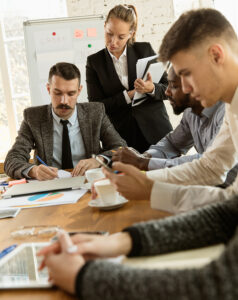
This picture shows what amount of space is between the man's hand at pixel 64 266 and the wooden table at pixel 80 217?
0.95 feet

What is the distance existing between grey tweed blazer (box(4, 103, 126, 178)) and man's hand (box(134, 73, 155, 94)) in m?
0.28

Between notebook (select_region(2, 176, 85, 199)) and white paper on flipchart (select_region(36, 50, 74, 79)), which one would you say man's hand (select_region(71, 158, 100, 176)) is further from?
white paper on flipchart (select_region(36, 50, 74, 79))

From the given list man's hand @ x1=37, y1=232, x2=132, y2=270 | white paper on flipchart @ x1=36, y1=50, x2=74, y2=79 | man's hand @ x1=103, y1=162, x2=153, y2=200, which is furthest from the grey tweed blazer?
man's hand @ x1=37, y1=232, x2=132, y2=270

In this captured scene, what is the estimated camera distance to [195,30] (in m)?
1.17

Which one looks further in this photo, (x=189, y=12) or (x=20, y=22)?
(x=20, y=22)

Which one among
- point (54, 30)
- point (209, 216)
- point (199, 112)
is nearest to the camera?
point (209, 216)

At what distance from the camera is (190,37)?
1166 millimetres

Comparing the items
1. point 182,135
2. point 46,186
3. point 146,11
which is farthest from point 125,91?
point 146,11

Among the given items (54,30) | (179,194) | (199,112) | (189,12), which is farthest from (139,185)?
(54,30)

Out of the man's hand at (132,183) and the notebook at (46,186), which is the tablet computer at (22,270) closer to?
the man's hand at (132,183)

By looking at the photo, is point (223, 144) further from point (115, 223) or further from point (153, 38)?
point (153, 38)

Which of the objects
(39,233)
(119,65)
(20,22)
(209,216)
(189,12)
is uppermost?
(20,22)

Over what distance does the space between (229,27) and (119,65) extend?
5.58 feet

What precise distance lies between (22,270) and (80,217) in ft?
1.42
